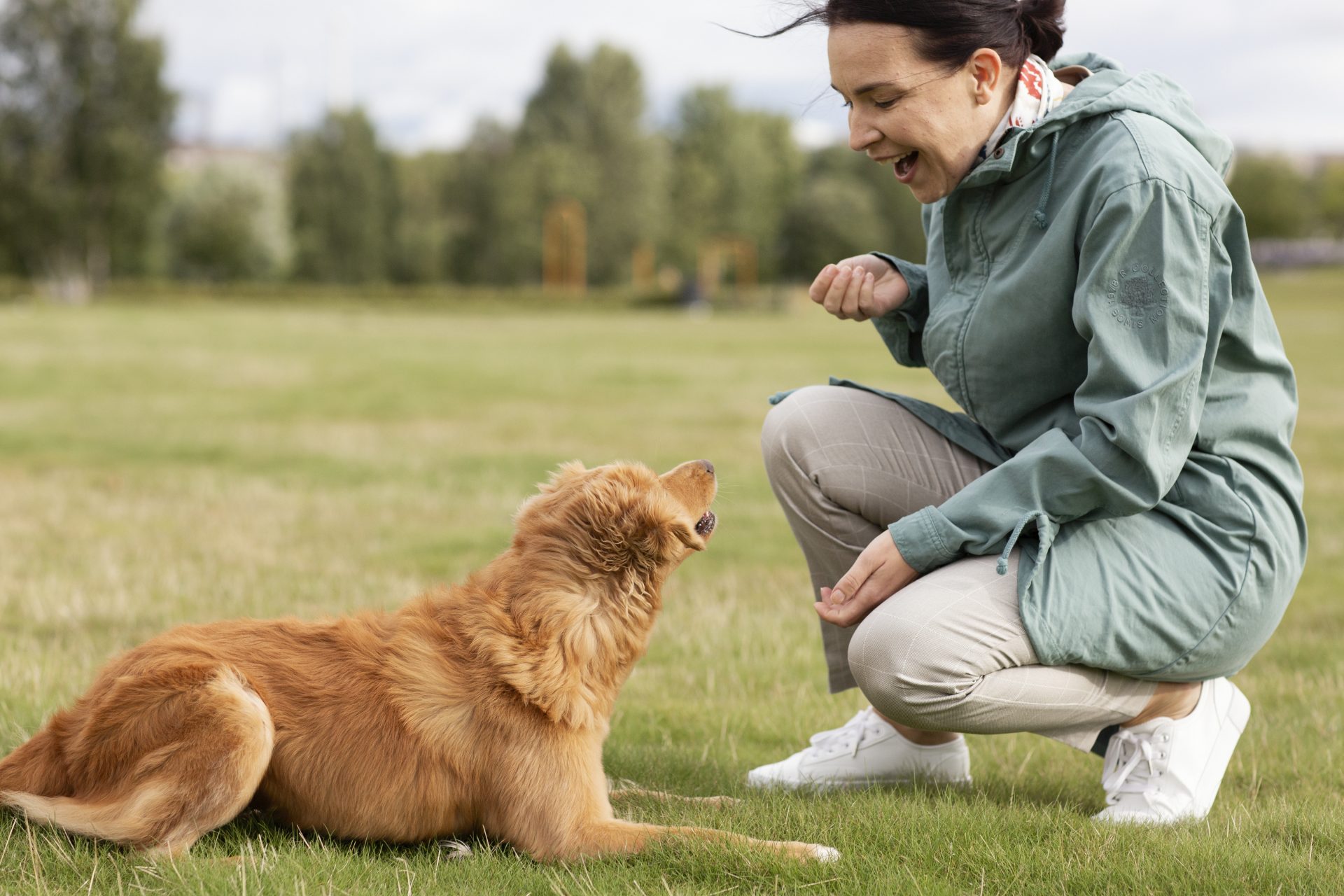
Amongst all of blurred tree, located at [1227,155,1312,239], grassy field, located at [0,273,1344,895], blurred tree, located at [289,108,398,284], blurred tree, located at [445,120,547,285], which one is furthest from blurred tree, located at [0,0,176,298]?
blurred tree, located at [1227,155,1312,239]

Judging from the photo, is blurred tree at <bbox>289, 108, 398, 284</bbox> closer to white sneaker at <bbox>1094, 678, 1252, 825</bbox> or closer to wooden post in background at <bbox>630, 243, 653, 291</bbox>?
wooden post in background at <bbox>630, 243, 653, 291</bbox>

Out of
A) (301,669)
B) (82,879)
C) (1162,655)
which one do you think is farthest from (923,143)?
(82,879)

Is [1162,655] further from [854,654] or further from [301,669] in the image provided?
[301,669]

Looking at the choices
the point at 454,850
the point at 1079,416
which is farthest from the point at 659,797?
the point at 1079,416

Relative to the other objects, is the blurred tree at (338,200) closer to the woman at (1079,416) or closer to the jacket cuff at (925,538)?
the woman at (1079,416)

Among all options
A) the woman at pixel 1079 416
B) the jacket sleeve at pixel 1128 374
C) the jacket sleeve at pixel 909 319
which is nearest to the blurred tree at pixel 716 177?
the jacket sleeve at pixel 909 319

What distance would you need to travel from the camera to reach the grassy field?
325cm

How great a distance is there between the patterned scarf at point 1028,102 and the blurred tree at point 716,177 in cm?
8428

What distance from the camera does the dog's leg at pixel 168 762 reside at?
3270 millimetres

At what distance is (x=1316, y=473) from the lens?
39.6ft

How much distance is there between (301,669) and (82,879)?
2.43ft

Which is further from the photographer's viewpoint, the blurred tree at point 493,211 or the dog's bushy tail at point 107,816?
the blurred tree at point 493,211

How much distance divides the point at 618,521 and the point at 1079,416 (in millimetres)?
1346

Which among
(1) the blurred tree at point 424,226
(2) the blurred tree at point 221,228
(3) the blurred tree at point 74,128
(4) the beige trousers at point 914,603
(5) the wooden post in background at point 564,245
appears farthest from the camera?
(5) the wooden post in background at point 564,245
